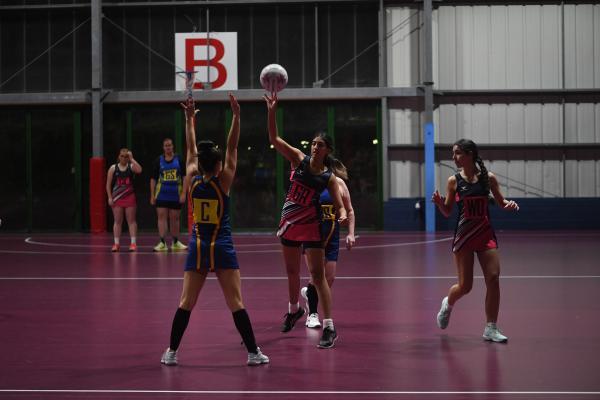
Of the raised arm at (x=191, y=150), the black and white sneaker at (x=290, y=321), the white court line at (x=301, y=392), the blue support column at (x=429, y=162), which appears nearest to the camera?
the white court line at (x=301, y=392)

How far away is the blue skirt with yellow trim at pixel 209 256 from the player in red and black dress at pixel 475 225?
2171 millimetres

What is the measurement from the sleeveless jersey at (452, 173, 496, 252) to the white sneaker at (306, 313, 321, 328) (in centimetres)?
157

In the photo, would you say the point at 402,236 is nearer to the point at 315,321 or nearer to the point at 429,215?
the point at 429,215

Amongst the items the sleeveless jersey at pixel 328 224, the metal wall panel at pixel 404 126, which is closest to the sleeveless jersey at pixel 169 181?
the sleeveless jersey at pixel 328 224

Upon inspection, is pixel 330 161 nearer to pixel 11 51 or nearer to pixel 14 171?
pixel 14 171

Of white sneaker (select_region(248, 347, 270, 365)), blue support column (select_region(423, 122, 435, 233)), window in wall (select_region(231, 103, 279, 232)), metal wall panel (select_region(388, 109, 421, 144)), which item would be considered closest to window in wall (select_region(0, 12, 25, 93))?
window in wall (select_region(231, 103, 279, 232))

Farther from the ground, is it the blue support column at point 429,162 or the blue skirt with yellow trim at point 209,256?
the blue support column at point 429,162

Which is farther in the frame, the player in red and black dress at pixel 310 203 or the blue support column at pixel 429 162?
the blue support column at pixel 429 162

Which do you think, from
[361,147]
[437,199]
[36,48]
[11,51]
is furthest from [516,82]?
[437,199]

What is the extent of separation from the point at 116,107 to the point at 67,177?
7.95 ft

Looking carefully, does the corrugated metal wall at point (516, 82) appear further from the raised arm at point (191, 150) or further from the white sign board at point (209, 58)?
the raised arm at point (191, 150)

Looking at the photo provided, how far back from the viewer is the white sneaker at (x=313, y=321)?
8.42 meters

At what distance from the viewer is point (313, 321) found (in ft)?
27.8

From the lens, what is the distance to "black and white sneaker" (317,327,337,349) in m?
7.33
